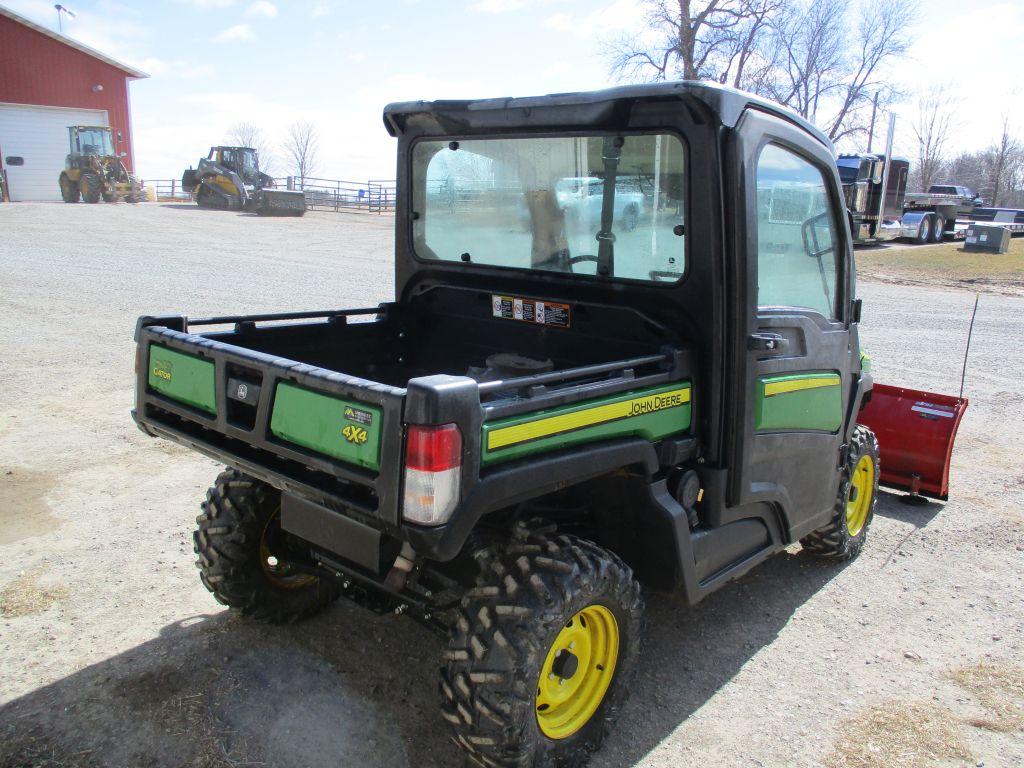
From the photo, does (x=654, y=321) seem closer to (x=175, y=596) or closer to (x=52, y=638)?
(x=175, y=596)

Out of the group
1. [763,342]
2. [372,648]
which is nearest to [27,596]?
[372,648]

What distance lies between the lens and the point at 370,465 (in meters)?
2.35

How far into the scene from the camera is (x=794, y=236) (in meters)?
3.50

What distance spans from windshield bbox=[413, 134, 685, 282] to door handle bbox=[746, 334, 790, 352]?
378 millimetres

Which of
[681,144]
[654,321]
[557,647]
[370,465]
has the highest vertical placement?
[681,144]

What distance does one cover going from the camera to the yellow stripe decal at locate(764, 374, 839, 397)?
3319mm

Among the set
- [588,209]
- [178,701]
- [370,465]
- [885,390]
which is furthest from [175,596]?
[885,390]

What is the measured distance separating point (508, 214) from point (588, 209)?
16.3 inches

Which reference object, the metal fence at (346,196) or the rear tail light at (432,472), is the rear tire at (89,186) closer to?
the metal fence at (346,196)

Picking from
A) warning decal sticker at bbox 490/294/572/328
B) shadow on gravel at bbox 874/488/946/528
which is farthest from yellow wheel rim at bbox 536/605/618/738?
shadow on gravel at bbox 874/488/946/528

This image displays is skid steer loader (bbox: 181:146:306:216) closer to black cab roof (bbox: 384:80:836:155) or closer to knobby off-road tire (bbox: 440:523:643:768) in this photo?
black cab roof (bbox: 384:80:836:155)

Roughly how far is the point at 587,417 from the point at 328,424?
828 mm

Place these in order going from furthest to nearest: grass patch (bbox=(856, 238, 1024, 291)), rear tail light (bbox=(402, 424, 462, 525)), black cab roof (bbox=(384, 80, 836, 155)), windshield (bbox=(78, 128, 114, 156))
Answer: windshield (bbox=(78, 128, 114, 156)), grass patch (bbox=(856, 238, 1024, 291)), black cab roof (bbox=(384, 80, 836, 155)), rear tail light (bbox=(402, 424, 462, 525))

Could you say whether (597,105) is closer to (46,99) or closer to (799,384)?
(799,384)
